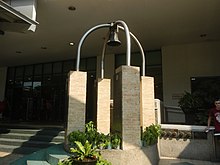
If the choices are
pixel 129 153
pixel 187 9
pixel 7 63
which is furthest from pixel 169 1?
pixel 7 63

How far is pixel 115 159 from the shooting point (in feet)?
13.0

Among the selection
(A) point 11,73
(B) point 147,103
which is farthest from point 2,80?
(B) point 147,103

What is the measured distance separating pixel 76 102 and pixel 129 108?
136cm

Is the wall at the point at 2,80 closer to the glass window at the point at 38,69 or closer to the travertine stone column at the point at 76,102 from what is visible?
the glass window at the point at 38,69

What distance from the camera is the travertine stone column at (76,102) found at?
4758 mm

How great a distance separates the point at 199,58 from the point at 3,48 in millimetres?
10430

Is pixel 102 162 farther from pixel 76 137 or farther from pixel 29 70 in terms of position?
pixel 29 70

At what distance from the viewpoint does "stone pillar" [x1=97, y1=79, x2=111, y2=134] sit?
5777 mm

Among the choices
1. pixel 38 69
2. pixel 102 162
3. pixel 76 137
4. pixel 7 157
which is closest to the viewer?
pixel 102 162

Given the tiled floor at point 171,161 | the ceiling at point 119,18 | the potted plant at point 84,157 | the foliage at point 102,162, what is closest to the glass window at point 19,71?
the ceiling at point 119,18

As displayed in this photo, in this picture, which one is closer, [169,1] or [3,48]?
[169,1]

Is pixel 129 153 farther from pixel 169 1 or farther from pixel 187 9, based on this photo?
pixel 187 9

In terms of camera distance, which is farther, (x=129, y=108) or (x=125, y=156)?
(x=129, y=108)

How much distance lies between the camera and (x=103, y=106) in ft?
19.2
